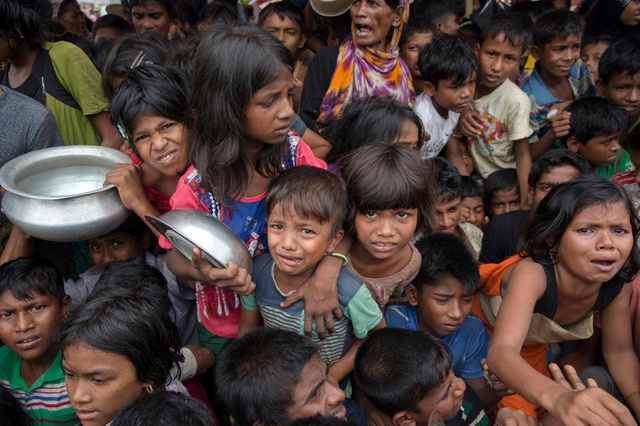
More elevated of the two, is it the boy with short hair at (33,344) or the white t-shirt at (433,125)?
the white t-shirt at (433,125)

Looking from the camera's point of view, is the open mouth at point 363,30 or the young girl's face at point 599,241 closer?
the young girl's face at point 599,241

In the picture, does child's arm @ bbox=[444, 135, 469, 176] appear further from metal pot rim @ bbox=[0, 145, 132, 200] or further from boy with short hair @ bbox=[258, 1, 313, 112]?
metal pot rim @ bbox=[0, 145, 132, 200]

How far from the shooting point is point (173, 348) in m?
2.07

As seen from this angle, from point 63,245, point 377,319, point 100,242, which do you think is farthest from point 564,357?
point 63,245

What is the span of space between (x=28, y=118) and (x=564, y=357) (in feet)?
8.91

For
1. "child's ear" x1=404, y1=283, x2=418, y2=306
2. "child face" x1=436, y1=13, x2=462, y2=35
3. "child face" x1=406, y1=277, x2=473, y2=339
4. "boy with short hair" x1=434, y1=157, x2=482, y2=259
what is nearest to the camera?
"child face" x1=406, y1=277, x2=473, y2=339

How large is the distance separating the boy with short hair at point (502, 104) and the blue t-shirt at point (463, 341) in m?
1.34

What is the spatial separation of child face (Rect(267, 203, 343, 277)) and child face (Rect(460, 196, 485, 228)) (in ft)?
5.31

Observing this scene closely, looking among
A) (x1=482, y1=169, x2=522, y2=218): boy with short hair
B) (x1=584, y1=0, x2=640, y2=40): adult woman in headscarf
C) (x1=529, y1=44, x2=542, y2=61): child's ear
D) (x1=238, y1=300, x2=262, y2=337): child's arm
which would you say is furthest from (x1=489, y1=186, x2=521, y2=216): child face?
(x1=584, y1=0, x2=640, y2=40): adult woman in headscarf

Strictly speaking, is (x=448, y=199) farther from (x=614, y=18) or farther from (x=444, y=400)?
(x=614, y=18)

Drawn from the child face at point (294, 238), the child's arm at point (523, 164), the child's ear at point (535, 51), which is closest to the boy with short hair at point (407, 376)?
the child face at point (294, 238)

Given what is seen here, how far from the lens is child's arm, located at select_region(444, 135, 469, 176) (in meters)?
3.68

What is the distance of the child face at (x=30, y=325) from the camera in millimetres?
2168

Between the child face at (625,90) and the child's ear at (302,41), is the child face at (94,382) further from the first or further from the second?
the child face at (625,90)
